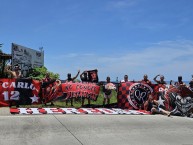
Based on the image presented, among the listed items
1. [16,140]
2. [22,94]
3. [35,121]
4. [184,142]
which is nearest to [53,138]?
[16,140]

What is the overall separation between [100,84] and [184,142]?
27.7 ft

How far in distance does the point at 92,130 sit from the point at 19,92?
250 inches

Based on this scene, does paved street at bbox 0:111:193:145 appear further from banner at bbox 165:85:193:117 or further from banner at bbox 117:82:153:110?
banner at bbox 117:82:153:110

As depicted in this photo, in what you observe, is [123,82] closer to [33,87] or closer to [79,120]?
[33,87]

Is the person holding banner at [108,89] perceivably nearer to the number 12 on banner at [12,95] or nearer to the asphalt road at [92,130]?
the asphalt road at [92,130]

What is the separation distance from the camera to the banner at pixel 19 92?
15.2m

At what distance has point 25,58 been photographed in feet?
91.5

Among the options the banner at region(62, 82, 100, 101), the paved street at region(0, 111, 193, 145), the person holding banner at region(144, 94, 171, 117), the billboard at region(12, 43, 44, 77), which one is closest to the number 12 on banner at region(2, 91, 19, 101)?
the banner at region(62, 82, 100, 101)

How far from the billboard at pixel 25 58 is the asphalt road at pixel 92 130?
13.7m

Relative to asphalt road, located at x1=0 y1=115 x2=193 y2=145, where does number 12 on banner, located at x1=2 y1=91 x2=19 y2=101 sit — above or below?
above

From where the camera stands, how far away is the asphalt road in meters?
8.73

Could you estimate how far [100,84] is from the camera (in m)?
17.2

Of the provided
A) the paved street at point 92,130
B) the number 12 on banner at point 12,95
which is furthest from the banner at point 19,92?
the paved street at point 92,130

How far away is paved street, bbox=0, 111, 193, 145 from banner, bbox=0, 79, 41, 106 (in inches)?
129
